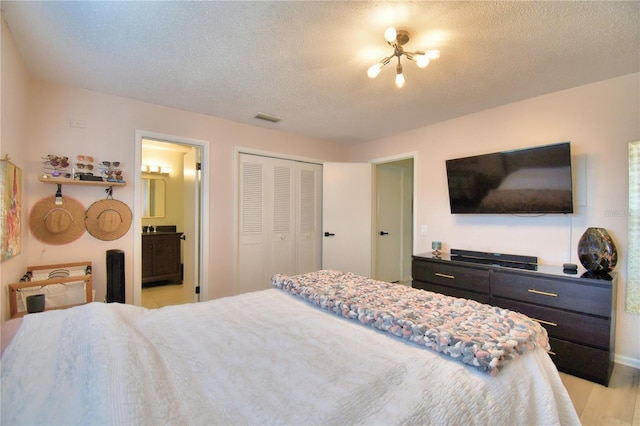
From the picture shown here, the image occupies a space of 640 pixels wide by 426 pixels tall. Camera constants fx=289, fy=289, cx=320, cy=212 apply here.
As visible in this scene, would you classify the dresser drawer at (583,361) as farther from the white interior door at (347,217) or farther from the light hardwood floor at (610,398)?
the white interior door at (347,217)

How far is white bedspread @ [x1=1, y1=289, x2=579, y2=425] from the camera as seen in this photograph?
0.78m

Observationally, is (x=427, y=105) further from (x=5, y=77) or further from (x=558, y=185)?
(x=5, y=77)

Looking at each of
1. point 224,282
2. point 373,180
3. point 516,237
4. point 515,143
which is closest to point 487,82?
point 515,143

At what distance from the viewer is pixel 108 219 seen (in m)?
2.72

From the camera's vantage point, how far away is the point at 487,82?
2.48 meters

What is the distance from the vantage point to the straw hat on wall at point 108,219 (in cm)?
266

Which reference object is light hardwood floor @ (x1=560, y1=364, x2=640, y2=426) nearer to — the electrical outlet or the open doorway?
the open doorway

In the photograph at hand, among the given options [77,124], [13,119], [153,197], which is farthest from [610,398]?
[153,197]

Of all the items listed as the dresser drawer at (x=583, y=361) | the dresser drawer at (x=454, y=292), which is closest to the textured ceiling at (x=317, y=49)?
the dresser drawer at (x=454, y=292)

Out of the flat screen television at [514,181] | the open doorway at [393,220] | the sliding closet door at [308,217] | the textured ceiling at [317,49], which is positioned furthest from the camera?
the open doorway at [393,220]

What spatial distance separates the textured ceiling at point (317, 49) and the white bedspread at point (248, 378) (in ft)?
5.55

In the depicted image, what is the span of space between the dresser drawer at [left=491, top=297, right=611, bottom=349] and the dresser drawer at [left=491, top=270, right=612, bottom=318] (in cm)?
4

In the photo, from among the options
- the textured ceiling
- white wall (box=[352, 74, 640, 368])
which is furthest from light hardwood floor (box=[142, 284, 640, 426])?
the textured ceiling

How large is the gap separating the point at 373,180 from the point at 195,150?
2540mm
